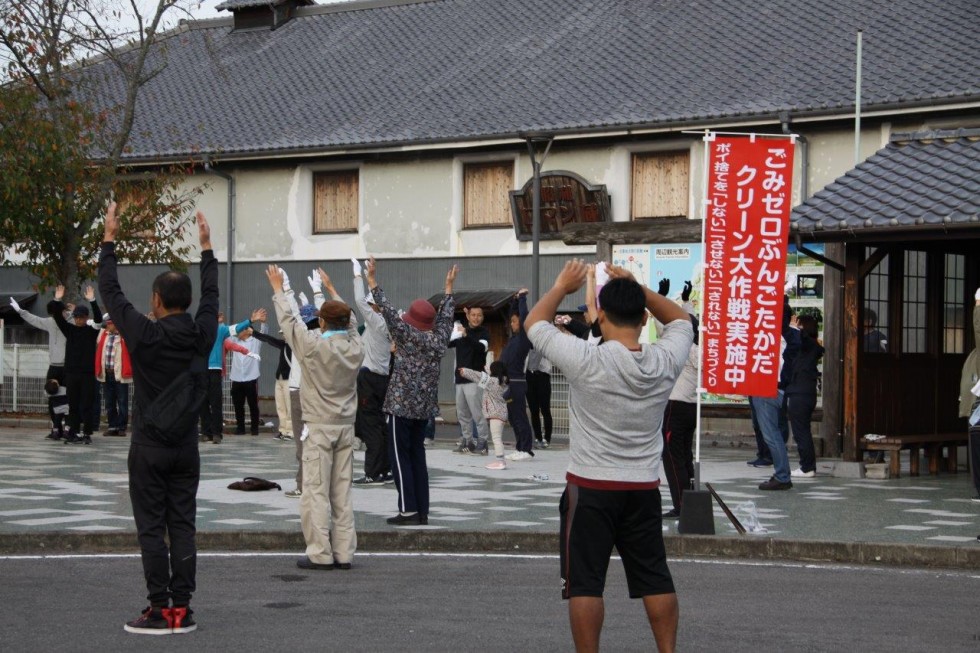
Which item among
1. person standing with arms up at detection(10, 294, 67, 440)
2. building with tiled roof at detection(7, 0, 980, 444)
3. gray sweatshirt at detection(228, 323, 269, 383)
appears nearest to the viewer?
person standing with arms up at detection(10, 294, 67, 440)

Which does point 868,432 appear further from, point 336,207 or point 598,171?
point 336,207

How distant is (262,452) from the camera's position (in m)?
20.0

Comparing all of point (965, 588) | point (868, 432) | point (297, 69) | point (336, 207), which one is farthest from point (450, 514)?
point (297, 69)

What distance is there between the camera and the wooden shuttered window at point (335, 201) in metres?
31.3

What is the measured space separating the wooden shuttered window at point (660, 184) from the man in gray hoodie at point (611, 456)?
838 inches

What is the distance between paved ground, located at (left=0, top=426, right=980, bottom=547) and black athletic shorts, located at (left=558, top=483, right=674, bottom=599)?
16.9 feet

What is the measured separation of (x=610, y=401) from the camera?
243 inches

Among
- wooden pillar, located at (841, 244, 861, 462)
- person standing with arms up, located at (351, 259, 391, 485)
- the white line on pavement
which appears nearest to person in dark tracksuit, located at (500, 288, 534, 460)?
person standing with arms up, located at (351, 259, 391, 485)

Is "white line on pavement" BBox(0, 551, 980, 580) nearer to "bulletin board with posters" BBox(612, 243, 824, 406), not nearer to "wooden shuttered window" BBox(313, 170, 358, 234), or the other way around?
"bulletin board with posters" BBox(612, 243, 824, 406)

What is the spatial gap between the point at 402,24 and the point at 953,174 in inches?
822

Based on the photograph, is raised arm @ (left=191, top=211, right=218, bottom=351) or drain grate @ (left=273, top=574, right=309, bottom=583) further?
drain grate @ (left=273, top=574, right=309, bottom=583)

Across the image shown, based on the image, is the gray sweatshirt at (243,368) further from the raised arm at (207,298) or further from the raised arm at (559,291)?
the raised arm at (559,291)

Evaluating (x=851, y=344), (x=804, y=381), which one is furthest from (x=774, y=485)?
(x=851, y=344)

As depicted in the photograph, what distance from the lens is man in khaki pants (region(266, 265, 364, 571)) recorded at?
9883 millimetres
